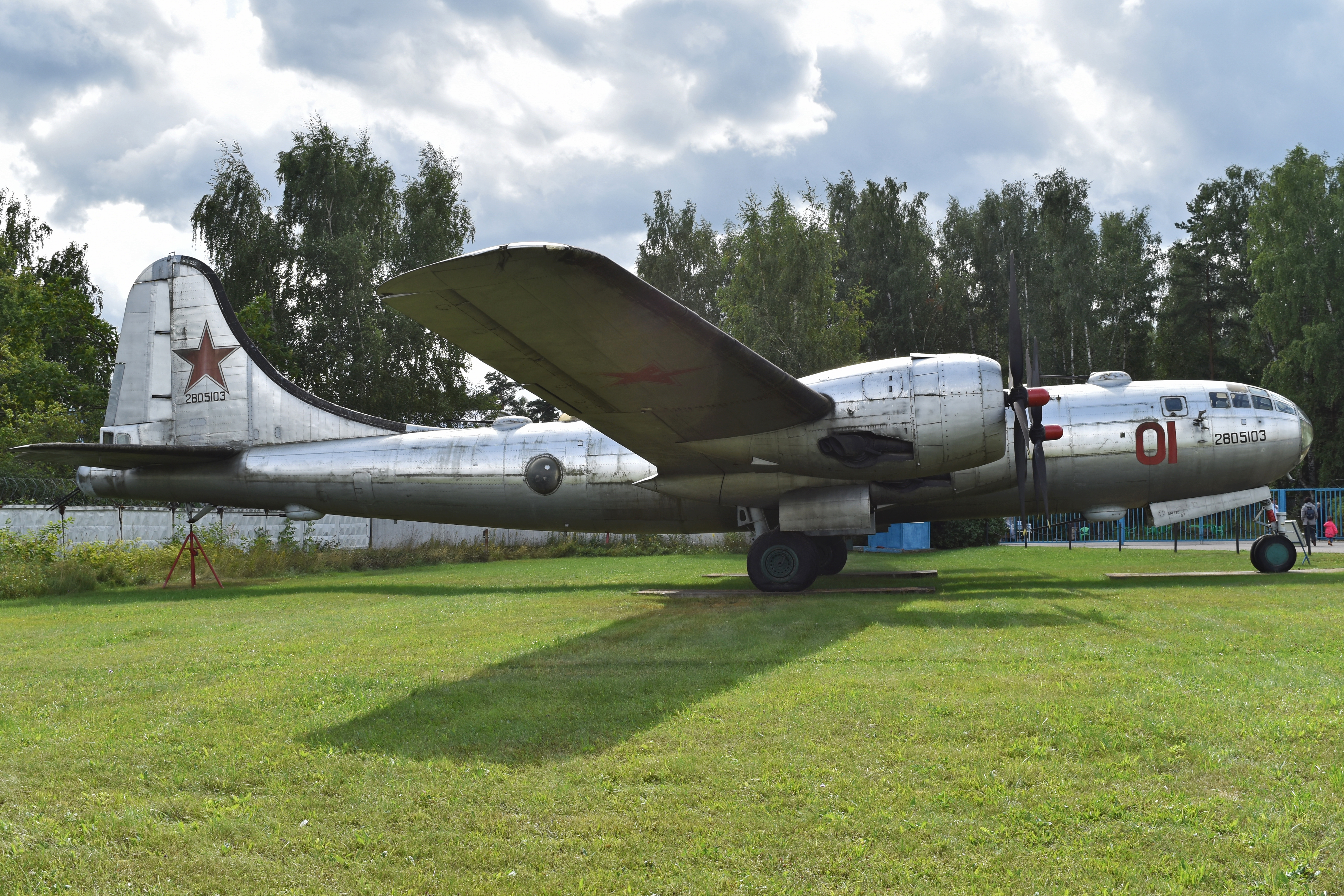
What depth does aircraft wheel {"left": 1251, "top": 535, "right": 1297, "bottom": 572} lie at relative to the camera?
16250mm

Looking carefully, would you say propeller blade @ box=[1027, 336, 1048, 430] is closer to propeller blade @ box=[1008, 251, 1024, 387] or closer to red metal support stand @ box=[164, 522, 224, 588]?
propeller blade @ box=[1008, 251, 1024, 387]

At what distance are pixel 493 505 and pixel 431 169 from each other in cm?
3077

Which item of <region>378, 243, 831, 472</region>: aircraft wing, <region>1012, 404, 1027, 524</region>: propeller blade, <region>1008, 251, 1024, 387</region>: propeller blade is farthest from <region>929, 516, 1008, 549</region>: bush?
<region>378, 243, 831, 472</region>: aircraft wing

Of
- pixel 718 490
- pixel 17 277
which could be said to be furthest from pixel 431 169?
pixel 718 490

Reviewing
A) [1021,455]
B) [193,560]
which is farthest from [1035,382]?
[193,560]

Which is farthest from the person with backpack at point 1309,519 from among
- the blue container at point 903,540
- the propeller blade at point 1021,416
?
the propeller blade at point 1021,416

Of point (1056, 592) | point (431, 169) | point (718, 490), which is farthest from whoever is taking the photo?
point (431, 169)

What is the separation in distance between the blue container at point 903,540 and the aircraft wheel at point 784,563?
1748cm

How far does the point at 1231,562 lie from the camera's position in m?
19.8

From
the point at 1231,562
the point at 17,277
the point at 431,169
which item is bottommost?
the point at 1231,562

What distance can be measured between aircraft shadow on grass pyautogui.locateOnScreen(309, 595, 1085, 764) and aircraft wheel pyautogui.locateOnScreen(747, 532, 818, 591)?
6.70ft

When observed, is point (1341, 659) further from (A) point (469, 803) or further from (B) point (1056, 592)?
(A) point (469, 803)

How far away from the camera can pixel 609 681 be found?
7.02 m

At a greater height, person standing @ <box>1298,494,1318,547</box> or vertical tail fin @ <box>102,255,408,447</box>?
vertical tail fin @ <box>102,255,408,447</box>
